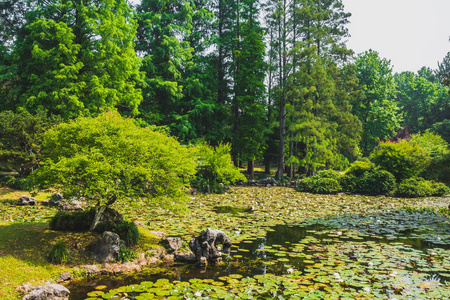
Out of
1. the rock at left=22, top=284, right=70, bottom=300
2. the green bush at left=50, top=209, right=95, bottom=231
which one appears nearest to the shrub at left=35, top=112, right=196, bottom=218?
the green bush at left=50, top=209, right=95, bottom=231

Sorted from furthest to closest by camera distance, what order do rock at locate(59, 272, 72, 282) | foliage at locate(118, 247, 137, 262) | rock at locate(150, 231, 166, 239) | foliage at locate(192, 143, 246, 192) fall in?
foliage at locate(192, 143, 246, 192) → rock at locate(150, 231, 166, 239) → foliage at locate(118, 247, 137, 262) → rock at locate(59, 272, 72, 282)

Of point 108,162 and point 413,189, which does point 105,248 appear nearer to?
point 108,162

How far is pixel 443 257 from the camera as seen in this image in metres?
6.81

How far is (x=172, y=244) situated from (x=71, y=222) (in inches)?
95.6

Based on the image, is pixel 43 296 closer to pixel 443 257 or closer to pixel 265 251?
pixel 265 251

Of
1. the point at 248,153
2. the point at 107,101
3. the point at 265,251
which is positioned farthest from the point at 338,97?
the point at 265,251

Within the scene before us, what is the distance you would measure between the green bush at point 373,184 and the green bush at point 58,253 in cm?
1728

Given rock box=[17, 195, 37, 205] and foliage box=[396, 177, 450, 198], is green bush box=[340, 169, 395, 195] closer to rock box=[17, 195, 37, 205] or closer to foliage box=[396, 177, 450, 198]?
foliage box=[396, 177, 450, 198]

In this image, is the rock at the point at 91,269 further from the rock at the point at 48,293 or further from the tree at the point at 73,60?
the tree at the point at 73,60

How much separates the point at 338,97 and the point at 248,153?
10.1m

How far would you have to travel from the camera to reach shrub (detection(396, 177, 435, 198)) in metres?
18.1

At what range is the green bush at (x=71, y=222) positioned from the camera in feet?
Answer: 23.2

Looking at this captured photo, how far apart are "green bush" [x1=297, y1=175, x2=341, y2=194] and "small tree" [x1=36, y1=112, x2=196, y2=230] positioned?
13.5 m

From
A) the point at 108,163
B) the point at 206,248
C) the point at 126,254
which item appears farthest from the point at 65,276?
the point at 206,248
